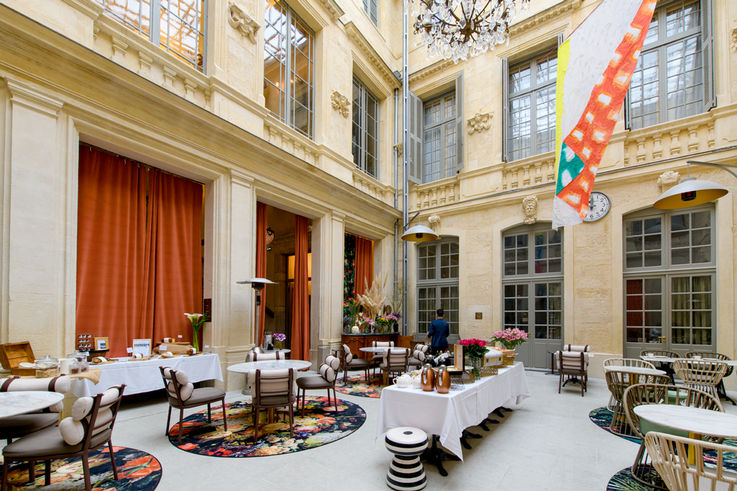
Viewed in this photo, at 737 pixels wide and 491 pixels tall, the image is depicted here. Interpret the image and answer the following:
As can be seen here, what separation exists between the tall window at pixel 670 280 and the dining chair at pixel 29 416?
970 cm

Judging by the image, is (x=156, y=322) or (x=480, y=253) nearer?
(x=156, y=322)

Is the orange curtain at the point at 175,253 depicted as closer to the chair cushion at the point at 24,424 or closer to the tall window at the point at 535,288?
the chair cushion at the point at 24,424

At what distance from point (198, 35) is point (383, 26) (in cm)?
713

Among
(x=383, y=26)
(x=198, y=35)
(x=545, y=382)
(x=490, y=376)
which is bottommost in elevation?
(x=545, y=382)

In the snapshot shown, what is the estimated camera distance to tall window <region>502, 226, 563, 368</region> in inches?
368

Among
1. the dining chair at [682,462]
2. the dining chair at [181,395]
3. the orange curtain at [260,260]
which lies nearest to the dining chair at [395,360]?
the orange curtain at [260,260]

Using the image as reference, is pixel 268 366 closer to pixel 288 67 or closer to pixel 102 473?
pixel 102 473

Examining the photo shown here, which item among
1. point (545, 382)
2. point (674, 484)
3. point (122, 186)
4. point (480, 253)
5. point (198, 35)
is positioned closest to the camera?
point (674, 484)

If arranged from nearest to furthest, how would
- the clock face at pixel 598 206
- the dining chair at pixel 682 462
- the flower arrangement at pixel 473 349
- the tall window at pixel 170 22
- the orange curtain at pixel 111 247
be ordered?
the dining chair at pixel 682 462
the flower arrangement at pixel 473 349
the orange curtain at pixel 111 247
the tall window at pixel 170 22
the clock face at pixel 598 206

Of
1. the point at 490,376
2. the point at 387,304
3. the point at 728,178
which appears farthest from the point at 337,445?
the point at 728,178

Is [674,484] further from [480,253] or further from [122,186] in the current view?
[480,253]

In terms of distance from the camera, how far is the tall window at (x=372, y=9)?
1181cm

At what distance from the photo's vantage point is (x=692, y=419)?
295cm

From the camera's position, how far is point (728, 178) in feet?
24.4
